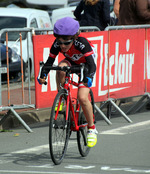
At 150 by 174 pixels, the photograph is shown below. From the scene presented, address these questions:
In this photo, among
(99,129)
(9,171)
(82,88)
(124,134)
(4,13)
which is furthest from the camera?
(4,13)

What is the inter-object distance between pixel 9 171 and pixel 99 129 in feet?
9.97

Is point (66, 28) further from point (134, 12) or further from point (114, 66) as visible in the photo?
point (134, 12)

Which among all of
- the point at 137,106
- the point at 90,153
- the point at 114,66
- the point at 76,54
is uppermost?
the point at 76,54

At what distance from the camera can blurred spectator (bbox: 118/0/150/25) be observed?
Result: 38.0 feet

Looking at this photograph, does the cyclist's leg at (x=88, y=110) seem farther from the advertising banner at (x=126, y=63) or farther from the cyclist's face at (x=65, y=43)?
the advertising banner at (x=126, y=63)

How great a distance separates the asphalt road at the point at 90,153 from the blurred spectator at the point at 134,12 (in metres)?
2.93

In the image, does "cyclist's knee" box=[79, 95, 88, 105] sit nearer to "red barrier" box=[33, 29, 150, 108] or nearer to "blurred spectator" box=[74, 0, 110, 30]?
"red barrier" box=[33, 29, 150, 108]

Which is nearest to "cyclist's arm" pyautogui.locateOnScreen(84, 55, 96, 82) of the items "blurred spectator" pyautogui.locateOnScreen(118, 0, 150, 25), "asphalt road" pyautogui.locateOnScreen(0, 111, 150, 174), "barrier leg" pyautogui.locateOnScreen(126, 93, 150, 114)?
"asphalt road" pyautogui.locateOnScreen(0, 111, 150, 174)

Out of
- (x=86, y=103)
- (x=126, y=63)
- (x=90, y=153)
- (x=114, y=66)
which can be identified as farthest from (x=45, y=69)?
(x=126, y=63)

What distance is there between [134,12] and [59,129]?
5.86m

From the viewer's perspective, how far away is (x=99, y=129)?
29.8 ft

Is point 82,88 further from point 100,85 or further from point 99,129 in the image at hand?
point 100,85

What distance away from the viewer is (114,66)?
391 inches

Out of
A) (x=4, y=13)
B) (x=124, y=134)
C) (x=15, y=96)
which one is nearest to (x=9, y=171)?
(x=124, y=134)
